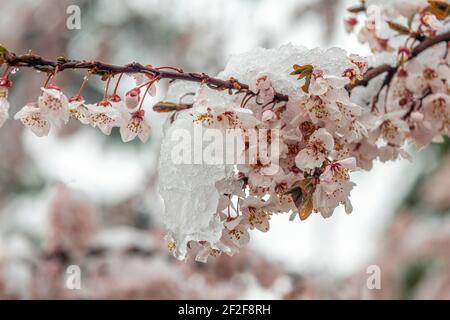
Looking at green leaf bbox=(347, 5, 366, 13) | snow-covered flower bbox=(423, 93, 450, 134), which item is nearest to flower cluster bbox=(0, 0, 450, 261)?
snow-covered flower bbox=(423, 93, 450, 134)

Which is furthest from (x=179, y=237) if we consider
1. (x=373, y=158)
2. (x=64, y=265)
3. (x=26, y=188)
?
(x=26, y=188)

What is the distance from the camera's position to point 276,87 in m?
1.02

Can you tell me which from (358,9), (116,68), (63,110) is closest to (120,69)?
(116,68)

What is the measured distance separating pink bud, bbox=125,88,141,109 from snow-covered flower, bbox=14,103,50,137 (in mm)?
134

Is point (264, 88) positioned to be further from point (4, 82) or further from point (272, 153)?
point (4, 82)

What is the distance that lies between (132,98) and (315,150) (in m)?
0.31

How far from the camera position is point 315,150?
97 cm

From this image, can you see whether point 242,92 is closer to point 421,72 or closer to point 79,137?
point 421,72

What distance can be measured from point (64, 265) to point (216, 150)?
193 centimetres

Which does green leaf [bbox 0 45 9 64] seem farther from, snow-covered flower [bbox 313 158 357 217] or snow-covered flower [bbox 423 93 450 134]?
snow-covered flower [bbox 423 93 450 134]

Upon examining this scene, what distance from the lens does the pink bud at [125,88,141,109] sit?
3.43 feet

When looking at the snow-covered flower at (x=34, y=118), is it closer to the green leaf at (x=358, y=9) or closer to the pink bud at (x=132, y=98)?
the pink bud at (x=132, y=98)

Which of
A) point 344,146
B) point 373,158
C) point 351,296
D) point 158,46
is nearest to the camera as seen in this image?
point 344,146

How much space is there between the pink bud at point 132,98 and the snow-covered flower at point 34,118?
0.44 ft
